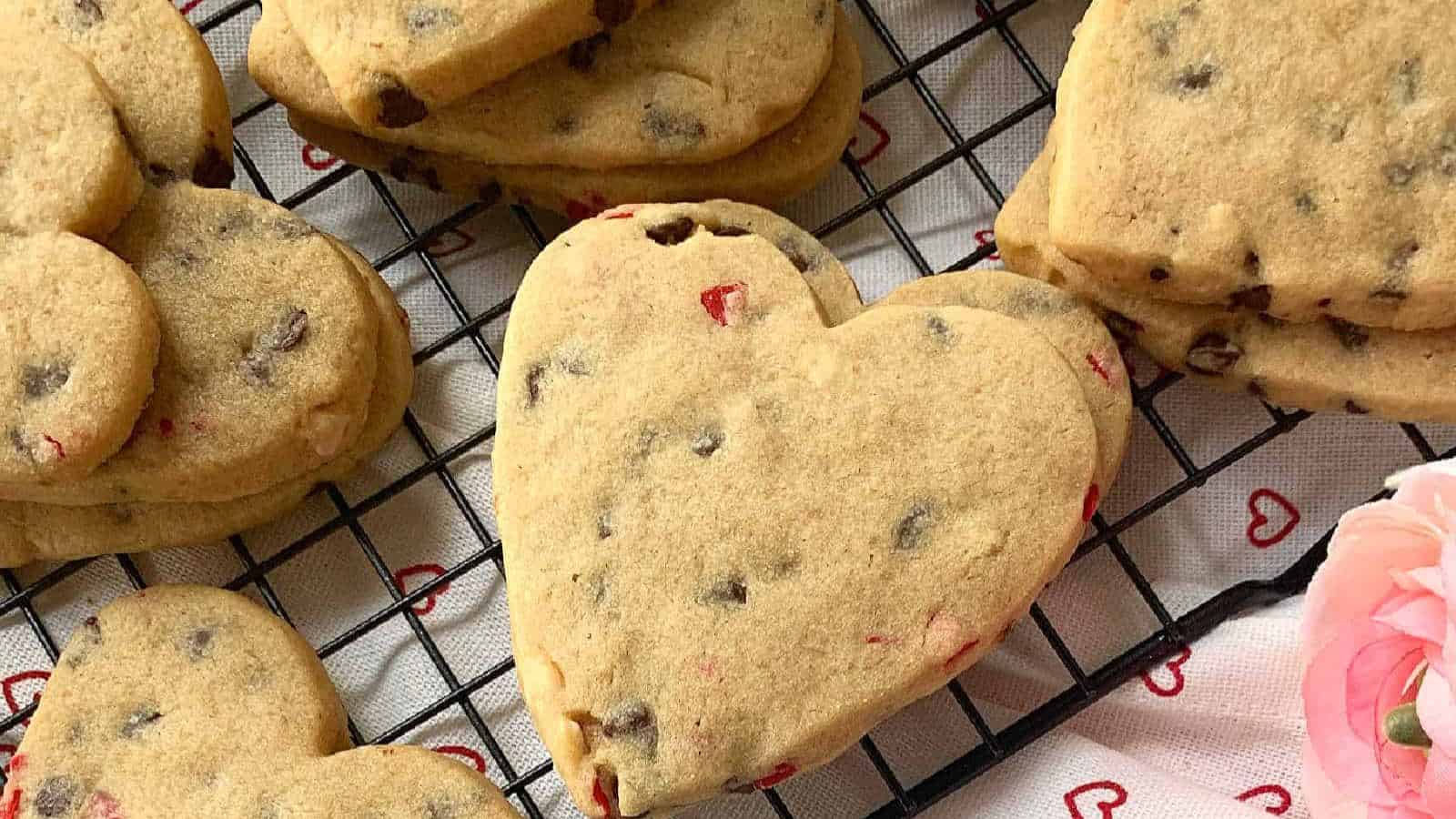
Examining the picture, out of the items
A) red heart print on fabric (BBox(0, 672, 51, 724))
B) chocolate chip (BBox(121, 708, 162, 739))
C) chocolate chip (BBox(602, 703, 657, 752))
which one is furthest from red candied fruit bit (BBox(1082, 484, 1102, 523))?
red heart print on fabric (BBox(0, 672, 51, 724))

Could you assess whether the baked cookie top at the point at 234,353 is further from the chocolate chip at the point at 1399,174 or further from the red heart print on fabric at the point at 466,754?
the chocolate chip at the point at 1399,174

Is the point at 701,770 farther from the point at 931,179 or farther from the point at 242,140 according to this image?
the point at 242,140

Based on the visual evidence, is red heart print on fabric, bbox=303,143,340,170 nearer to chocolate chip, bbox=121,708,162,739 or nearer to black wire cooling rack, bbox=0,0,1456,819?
black wire cooling rack, bbox=0,0,1456,819

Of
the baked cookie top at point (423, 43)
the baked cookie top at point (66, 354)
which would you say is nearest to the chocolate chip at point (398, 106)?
the baked cookie top at point (423, 43)

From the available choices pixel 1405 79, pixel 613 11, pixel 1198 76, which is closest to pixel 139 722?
pixel 613 11

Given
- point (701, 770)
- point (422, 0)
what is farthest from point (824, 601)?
point (422, 0)
